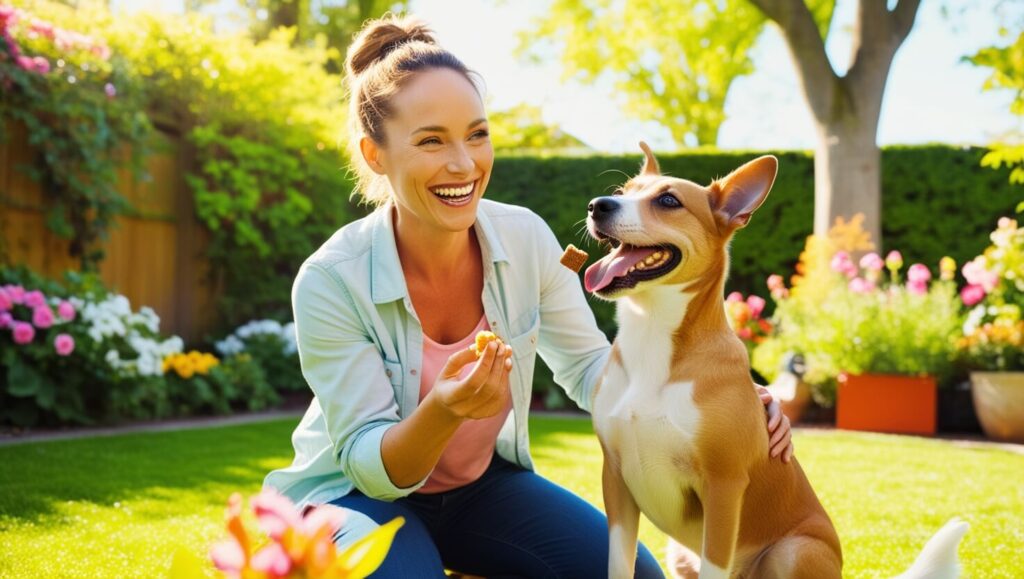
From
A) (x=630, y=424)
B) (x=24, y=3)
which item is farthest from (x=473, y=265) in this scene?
(x=24, y=3)

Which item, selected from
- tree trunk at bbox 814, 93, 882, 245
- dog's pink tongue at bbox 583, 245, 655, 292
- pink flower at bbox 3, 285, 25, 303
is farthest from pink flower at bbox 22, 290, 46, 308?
tree trunk at bbox 814, 93, 882, 245

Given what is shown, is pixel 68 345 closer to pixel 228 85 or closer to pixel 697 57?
pixel 228 85

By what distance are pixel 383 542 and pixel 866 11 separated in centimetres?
1093

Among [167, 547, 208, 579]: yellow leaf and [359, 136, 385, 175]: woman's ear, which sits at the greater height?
[359, 136, 385, 175]: woman's ear

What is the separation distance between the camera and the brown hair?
2.55 m

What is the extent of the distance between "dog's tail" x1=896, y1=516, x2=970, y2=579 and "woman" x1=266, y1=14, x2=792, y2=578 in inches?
18.0

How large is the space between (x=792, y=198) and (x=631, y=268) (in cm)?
892

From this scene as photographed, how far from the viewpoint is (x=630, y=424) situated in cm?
227

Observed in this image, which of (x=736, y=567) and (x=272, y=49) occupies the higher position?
(x=272, y=49)

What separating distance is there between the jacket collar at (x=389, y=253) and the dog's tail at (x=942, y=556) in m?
1.45

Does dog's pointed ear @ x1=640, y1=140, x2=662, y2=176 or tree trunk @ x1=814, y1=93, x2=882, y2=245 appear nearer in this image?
dog's pointed ear @ x1=640, y1=140, x2=662, y2=176

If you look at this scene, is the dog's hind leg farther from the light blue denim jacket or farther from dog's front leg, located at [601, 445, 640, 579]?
the light blue denim jacket

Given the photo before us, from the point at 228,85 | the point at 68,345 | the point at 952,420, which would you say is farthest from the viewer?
the point at 228,85

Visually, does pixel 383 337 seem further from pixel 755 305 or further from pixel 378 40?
pixel 755 305
